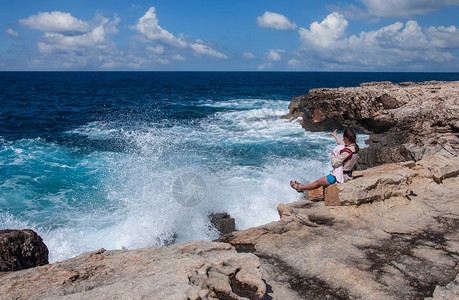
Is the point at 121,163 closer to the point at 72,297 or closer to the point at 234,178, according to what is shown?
the point at 234,178

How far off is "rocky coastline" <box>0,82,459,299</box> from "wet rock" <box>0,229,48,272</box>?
100cm

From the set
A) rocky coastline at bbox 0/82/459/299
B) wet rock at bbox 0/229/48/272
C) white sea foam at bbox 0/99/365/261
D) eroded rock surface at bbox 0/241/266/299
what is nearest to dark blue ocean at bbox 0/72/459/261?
white sea foam at bbox 0/99/365/261

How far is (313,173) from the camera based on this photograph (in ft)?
41.9

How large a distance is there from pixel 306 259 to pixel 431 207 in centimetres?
285

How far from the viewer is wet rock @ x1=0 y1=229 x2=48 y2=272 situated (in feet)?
14.5

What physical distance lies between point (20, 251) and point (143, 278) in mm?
2737

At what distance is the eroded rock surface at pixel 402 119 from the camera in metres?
9.06

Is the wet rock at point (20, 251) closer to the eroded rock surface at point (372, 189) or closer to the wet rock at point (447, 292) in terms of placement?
the eroded rock surface at point (372, 189)

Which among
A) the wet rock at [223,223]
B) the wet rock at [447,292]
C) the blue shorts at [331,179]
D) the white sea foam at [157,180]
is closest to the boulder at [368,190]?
the blue shorts at [331,179]

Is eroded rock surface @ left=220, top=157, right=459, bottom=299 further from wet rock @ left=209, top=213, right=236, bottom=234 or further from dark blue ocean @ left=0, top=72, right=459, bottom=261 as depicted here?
dark blue ocean @ left=0, top=72, right=459, bottom=261

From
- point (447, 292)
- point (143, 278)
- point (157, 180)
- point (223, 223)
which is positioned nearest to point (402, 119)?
point (223, 223)

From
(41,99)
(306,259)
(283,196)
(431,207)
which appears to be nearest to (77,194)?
(283,196)

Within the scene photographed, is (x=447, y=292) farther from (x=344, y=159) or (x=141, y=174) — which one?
(x=141, y=174)

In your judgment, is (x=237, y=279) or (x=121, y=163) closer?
(x=237, y=279)
